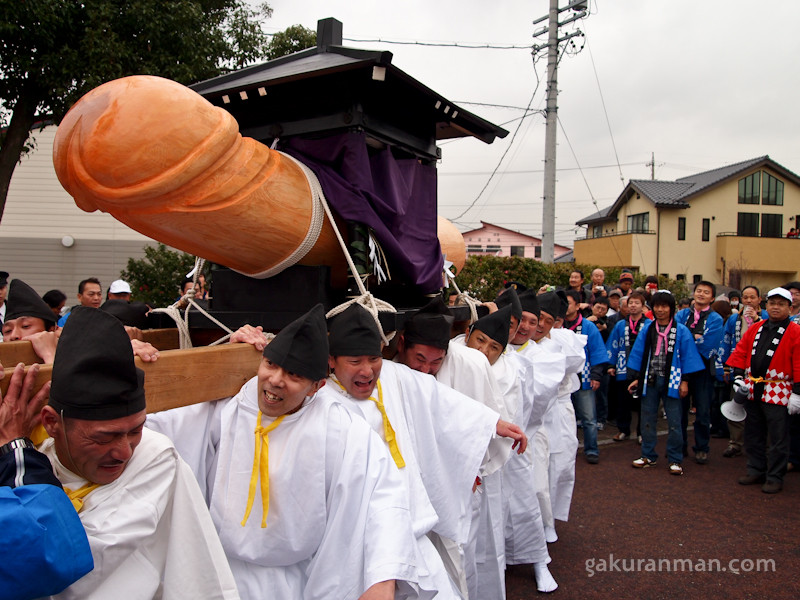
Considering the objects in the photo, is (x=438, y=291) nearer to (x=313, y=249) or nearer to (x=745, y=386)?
(x=313, y=249)

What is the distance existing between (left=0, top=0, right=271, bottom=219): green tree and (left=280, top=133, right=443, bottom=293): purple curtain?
6040 mm

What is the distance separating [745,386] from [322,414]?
6.02m

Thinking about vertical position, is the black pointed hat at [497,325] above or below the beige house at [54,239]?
below

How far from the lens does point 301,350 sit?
2.37 meters

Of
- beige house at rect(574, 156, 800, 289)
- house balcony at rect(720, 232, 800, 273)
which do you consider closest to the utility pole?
beige house at rect(574, 156, 800, 289)

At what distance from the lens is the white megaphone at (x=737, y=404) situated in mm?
6988

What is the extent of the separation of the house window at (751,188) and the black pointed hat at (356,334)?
35.4m

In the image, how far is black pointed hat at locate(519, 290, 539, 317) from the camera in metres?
5.07

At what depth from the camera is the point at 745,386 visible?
695 centimetres

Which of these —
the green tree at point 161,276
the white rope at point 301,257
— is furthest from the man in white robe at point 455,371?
the green tree at point 161,276

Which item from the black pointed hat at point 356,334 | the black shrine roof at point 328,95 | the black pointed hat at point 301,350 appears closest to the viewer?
the black pointed hat at point 301,350

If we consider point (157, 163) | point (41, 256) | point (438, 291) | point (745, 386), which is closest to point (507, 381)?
point (438, 291)

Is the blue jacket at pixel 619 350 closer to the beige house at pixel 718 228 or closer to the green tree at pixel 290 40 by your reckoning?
the green tree at pixel 290 40

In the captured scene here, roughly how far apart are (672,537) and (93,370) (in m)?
5.29
